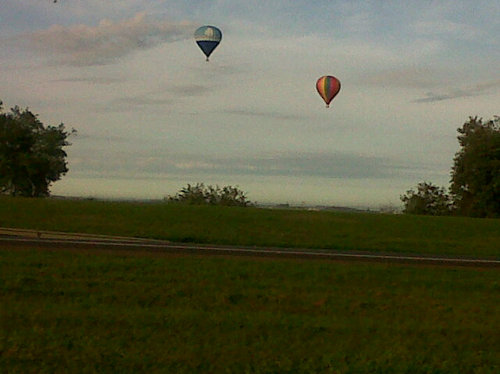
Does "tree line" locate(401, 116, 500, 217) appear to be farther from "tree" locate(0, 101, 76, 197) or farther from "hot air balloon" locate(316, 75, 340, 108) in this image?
"tree" locate(0, 101, 76, 197)

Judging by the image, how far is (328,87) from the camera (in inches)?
2064

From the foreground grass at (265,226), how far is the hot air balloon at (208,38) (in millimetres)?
13544

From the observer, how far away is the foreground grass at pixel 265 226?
101ft

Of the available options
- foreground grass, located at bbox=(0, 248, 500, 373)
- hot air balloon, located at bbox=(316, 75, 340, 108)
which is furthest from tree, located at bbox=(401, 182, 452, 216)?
foreground grass, located at bbox=(0, 248, 500, 373)

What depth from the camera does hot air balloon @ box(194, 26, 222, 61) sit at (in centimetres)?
5169

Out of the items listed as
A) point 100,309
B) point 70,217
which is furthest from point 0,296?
point 70,217

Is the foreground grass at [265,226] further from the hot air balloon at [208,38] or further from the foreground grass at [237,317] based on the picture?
the hot air balloon at [208,38]

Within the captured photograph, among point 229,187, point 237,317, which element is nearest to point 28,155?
point 229,187

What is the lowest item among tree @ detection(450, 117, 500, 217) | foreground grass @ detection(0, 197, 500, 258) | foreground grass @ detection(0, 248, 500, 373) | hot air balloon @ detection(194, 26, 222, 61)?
foreground grass @ detection(0, 248, 500, 373)

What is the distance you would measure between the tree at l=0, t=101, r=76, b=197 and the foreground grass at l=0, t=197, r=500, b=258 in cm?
2504

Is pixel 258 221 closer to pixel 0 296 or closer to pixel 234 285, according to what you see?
pixel 234 285

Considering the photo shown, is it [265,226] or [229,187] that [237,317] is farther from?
[229,187]

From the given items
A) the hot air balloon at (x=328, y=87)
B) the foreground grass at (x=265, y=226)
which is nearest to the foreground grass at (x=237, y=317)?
the foreground grass at (x=265, y=226)

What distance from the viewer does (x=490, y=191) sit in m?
65.8
